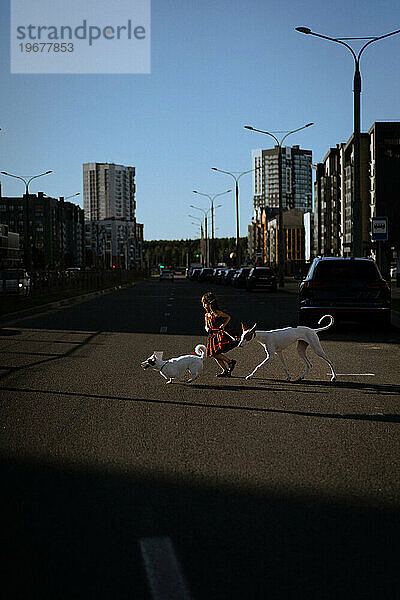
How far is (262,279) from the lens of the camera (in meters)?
52.0

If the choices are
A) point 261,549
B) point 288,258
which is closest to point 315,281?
point 261,549

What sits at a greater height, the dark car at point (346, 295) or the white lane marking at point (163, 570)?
the dark car at point (346, 295)

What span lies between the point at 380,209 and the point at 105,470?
3961 inches

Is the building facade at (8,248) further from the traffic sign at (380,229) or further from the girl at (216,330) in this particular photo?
the girl at (216,330)

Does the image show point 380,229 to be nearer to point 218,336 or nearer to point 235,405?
point 218,336

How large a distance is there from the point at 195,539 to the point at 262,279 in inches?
1882

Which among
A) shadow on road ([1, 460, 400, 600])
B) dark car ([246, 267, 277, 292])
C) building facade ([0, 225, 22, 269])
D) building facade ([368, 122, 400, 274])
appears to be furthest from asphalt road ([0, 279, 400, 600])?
building facade ([368, 122, 400, 274])

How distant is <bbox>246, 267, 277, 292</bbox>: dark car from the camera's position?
52.0 m

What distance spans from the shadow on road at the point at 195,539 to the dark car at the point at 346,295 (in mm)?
12808

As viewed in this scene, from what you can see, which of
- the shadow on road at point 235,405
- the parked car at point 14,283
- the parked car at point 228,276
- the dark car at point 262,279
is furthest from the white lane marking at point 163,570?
the parked car at point 228,276

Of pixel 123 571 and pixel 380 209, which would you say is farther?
pixel 380 209

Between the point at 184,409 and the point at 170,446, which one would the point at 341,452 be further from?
the point at 184,409

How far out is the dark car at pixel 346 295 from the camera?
1809 centimetres

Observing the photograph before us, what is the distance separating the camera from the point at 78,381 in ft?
35.1
